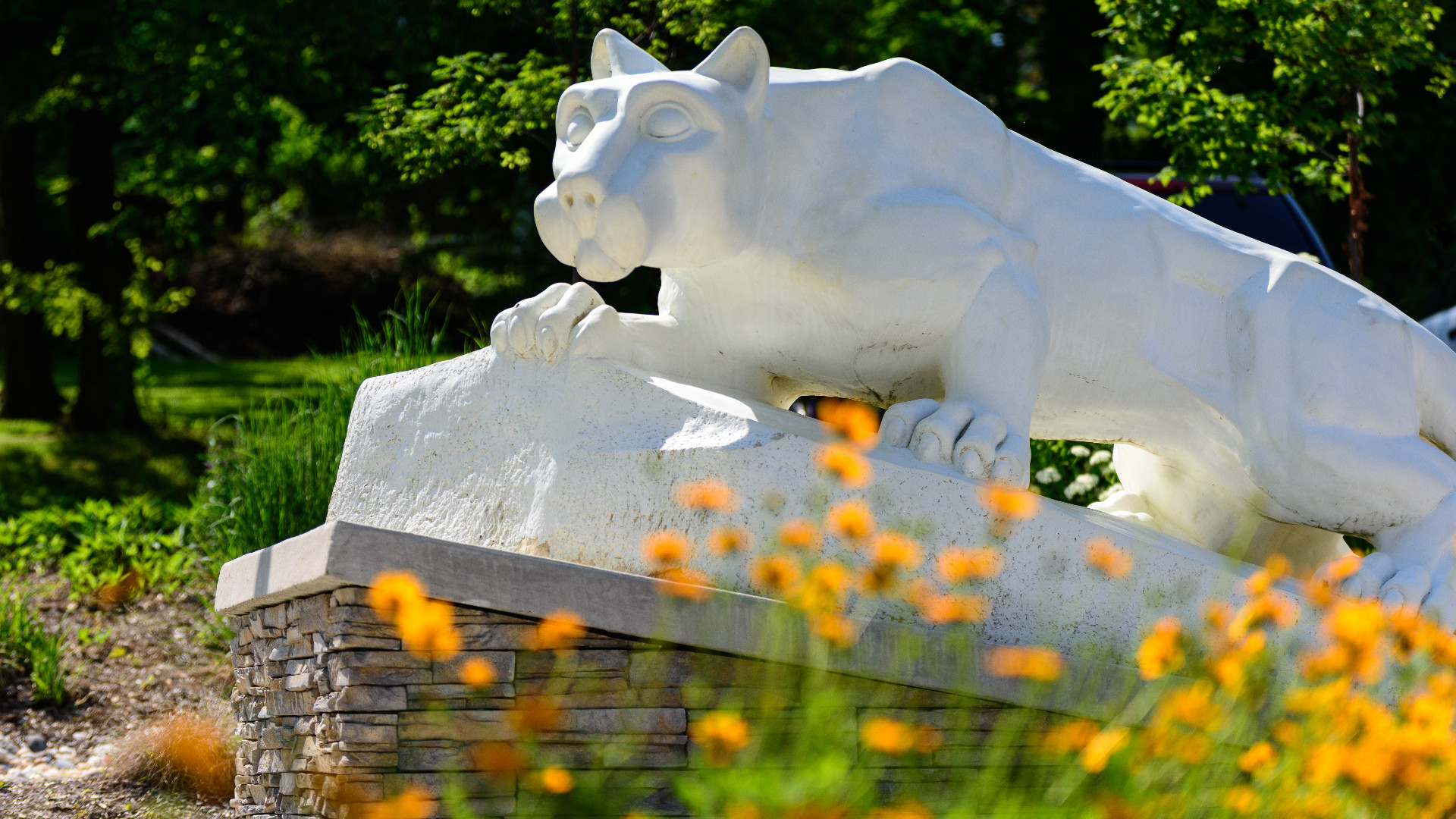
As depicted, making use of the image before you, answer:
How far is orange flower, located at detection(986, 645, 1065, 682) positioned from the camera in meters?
1.71

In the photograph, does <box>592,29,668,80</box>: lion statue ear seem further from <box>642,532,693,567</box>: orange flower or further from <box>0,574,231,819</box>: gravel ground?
<box>0,574,231,819</box>: gravel ground

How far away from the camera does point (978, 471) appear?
2719 mm

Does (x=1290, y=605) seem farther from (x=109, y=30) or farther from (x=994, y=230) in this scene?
(x=109, y=30)

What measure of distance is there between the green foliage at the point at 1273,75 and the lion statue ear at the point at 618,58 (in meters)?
3.53

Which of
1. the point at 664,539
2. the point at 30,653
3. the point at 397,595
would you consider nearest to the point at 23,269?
the point at 30,653

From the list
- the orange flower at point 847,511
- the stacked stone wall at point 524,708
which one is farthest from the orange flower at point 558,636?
the orange flower at point 847,511

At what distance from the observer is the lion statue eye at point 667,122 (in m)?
2.77

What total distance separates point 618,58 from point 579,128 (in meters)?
0.23

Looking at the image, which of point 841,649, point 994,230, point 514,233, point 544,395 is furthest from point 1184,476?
point 514,233

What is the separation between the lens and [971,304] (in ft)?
9.42

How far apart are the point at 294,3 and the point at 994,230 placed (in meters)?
7.76

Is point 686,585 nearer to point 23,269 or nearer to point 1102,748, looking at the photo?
point 1102,748

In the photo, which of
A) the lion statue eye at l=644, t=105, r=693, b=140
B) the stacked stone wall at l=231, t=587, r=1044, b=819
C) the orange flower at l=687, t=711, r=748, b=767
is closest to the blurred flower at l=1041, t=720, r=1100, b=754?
the orange flower at l=687, t=711, r=748, b=767

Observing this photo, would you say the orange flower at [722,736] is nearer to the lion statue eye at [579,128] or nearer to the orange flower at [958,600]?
the orange flower at [958,600]
